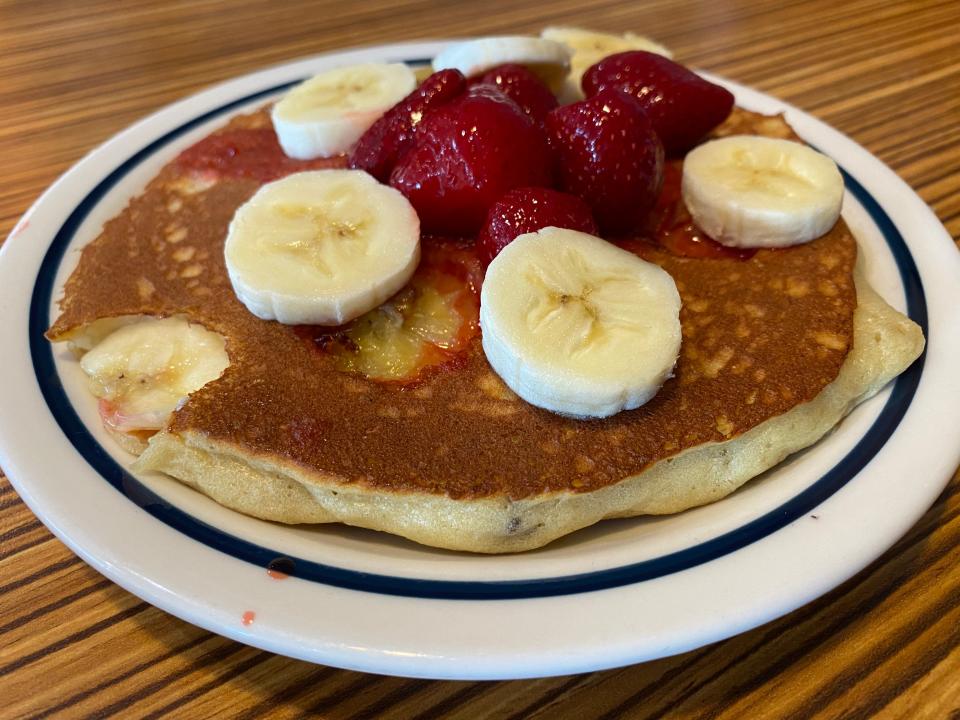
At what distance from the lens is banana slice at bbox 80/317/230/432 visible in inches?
46.6

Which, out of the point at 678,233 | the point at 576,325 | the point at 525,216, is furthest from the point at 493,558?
the point at 678,233

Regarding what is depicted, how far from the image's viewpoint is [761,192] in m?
1.42

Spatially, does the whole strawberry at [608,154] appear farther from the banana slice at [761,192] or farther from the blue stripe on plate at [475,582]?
the blue stripe on plate at [475,582]

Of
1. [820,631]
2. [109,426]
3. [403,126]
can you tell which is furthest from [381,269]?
[820,631]

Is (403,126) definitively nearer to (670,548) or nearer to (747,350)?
(747,350)

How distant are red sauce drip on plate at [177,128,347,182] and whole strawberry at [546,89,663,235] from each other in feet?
1.72

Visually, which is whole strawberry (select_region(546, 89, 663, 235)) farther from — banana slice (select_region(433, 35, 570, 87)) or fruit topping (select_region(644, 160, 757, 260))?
banana slice (select_region(433, 35, 570, 87))

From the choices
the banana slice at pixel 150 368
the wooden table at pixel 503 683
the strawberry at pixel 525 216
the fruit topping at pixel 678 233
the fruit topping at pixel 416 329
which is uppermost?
the strawberry at pixel 525 216

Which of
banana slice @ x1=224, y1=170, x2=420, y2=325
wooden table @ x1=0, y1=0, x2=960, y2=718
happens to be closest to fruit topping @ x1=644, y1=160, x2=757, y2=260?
banana slice @ x1=224, y1=170, x2=420, y2=325

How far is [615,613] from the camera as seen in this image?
89 cm

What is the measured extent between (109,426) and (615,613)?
83 centimetres

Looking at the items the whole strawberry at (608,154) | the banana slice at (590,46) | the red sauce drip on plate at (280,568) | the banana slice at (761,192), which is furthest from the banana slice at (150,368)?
the banana slice at (590,46)

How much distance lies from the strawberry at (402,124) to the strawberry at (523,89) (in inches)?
3.3

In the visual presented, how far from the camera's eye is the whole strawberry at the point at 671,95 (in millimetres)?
1589
